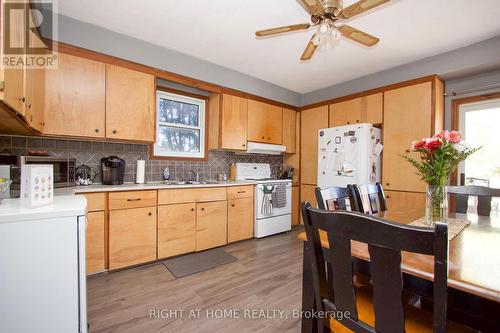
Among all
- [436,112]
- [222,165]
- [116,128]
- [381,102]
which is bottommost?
[222,165]

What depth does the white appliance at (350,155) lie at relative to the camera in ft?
9.86

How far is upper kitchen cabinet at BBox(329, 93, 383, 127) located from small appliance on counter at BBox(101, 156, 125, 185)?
127 inches

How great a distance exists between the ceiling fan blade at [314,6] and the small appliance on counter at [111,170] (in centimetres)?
229

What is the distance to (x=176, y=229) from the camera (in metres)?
2.62

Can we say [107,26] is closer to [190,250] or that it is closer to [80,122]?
[80,122]

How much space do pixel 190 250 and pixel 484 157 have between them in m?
3.73

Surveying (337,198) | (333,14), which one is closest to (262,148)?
(337,198)

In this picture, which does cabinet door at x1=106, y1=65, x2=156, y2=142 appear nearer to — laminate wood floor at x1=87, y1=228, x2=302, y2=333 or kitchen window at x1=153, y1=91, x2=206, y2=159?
kitchen window at x1=153, y1=91, x2=206, y2=159

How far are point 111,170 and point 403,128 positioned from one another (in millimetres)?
3636

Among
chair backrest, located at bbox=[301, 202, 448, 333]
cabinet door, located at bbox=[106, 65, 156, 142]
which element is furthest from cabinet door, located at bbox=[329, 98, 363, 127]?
chair backrest, located at bbox=[301, 202, 448, 333]

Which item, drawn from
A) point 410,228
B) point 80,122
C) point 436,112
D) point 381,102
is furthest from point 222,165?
point 410,228

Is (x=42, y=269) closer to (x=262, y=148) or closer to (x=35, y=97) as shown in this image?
(x=35, y=97)

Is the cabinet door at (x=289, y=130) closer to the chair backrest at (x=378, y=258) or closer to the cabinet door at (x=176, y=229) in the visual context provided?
the cabinet door at (x=176, y=229)

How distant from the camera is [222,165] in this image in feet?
12.0
